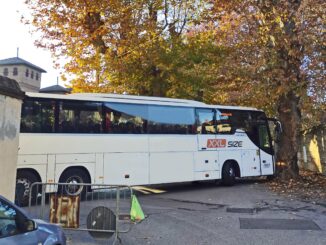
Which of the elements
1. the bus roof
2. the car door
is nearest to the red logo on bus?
the bus roof

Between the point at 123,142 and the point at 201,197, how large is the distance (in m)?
3.44

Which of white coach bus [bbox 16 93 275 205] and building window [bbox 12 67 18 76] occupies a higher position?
building window [bbox 12 67 18 76]

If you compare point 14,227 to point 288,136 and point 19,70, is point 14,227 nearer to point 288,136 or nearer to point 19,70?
point 288,136

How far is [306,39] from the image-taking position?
1600 centimetres

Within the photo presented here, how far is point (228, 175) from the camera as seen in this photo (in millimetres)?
17625

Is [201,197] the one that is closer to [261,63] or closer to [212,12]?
[261,63]

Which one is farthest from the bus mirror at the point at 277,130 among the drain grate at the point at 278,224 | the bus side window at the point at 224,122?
the drain grate at the point at 278,224

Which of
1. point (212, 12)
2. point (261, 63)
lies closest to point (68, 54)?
point (212, 12)

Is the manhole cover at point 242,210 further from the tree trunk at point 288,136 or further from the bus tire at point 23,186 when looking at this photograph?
the tree trunk at point 288,136

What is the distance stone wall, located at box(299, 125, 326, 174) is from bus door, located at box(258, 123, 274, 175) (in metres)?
5.18

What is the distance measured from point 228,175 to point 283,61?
214 inches

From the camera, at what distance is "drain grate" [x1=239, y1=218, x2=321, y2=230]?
9219 millimetres

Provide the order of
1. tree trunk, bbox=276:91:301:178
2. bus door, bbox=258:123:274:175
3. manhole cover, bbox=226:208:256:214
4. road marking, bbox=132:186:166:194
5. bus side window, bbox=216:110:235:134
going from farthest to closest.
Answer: bus door, bbox=258:123:274:175 < tree trunk, bbox=276:91:301:178 < bus side window, bbox=216:110:235:134 < road marking, bbox=132:186:166:194 < manhole cover, bbox=226:208:256:214

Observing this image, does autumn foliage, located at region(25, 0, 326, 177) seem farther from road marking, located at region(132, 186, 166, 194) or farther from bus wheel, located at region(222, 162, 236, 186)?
road marking, located at region(132, 186, 166, 194)
